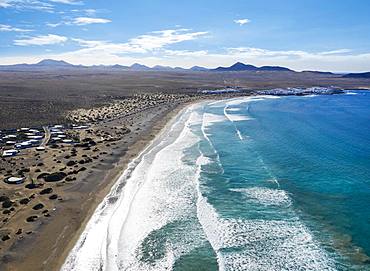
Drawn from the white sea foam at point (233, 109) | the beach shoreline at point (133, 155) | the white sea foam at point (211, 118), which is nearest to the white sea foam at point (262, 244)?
the beach shoreline at point (133, 155)

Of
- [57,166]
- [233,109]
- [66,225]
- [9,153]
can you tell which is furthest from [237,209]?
[233,109]

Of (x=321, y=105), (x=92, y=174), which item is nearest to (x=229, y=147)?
(x=92, y=174)

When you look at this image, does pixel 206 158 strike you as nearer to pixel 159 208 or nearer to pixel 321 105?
pixel 159 208

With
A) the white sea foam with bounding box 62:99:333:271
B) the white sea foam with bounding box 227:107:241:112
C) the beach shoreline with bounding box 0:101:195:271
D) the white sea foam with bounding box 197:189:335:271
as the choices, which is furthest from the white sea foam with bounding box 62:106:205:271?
the white sea foam with bounding box 227:107:241:112

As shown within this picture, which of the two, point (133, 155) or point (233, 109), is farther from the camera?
point (233, 109)

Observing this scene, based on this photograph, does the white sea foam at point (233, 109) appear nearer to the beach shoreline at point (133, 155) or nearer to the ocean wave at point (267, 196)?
the beach shoreline at point (133, 155)

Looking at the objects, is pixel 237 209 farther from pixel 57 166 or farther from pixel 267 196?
pixel 57 166

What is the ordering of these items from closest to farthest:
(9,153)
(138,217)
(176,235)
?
(176,235), (138,217), (9,153)
